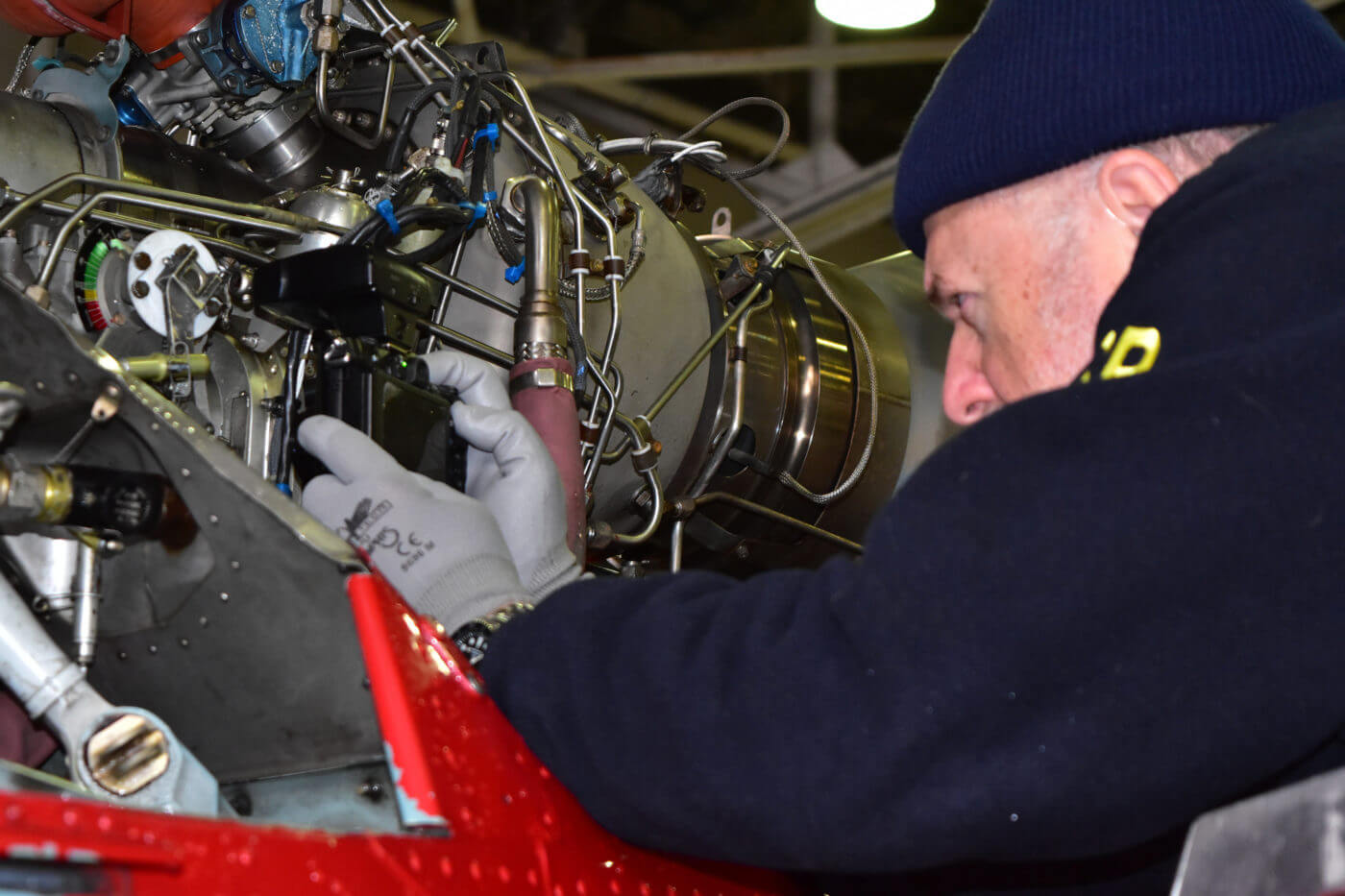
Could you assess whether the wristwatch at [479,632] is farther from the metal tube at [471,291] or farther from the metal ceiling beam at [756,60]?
the metal ceiling beam at [756,60]

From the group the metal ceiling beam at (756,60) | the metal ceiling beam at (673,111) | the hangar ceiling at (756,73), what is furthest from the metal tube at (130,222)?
the metal ceiling beam at (673,111)

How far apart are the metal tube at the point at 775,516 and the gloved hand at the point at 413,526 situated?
61 centimetres

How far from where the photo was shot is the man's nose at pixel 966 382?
45.1 inches

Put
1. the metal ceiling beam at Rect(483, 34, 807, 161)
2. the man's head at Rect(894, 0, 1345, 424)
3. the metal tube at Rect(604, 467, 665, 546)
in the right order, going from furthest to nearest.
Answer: the metal ceiling beam at Rect(483, 34, 807, 161) → the metal tube at Rect(604, 467, 665, 546) → the man's head at Rect(894, 0, 1345, 424)

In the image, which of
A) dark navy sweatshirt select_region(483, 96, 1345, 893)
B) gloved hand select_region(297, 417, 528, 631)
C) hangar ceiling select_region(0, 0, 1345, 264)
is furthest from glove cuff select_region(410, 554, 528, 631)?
hangar ceiling select_region(0, 0, 1345, 264)

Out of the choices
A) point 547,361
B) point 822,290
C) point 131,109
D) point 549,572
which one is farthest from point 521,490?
point 822,290

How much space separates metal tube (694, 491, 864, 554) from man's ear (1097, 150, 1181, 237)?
2.40 feet

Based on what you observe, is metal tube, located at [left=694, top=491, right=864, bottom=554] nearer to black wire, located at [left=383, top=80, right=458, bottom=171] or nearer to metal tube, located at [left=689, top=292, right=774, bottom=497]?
metal tube, located at [left=689, top=292, right=774, bottom=497]

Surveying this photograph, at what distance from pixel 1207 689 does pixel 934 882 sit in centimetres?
41

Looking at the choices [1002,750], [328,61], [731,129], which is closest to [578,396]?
[328,61]

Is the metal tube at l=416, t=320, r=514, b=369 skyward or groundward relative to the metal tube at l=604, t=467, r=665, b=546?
skyward

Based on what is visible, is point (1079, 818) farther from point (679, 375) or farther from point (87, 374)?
point (679, 375)

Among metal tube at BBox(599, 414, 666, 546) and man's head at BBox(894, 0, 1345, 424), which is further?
metal tube at BBox(599, 414, 666, 546)

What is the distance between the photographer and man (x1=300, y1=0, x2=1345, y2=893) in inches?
28.3
